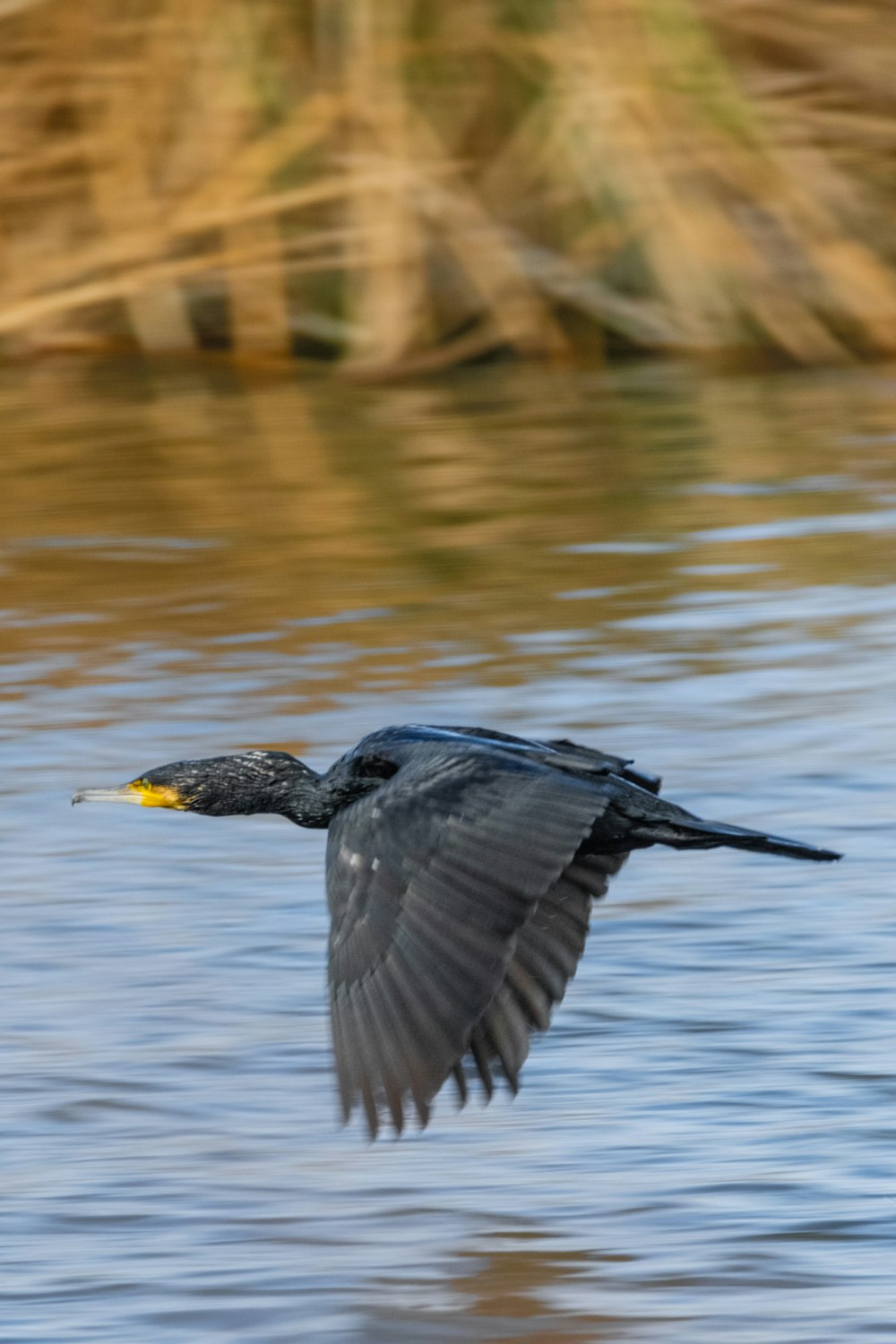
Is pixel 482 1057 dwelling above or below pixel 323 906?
above

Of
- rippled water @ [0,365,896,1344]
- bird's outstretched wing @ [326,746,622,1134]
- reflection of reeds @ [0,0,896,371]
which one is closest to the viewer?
bird's outstretched wing @ [326,746,622,1134]

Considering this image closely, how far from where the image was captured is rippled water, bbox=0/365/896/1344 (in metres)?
4.17

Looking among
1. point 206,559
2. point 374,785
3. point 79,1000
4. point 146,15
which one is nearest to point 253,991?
point 79,1000

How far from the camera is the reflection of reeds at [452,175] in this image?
12703 mm

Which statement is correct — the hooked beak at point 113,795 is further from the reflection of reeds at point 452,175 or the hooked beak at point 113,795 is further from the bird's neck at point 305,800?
the reflection of reeds at point 452,175

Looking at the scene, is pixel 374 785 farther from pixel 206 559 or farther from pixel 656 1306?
pixel 206 559

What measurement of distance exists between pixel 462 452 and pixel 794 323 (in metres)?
2.58

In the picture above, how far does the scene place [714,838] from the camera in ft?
14.8

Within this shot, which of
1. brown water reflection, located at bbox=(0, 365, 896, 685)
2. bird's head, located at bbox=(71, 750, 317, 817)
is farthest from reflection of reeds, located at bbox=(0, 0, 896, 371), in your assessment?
bird's head, located at bbox=(71, 750, 317, 817)

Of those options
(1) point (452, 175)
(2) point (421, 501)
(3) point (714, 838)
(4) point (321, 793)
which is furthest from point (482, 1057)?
(1) point (452, 175)

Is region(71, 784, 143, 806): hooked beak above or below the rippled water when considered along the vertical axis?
above

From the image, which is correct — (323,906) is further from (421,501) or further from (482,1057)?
(421,501)

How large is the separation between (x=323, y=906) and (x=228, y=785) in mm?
731

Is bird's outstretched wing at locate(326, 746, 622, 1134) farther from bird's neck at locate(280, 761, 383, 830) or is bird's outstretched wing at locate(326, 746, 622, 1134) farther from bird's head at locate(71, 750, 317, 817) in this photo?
bird's head at locate(71, 750, 317, 817)
